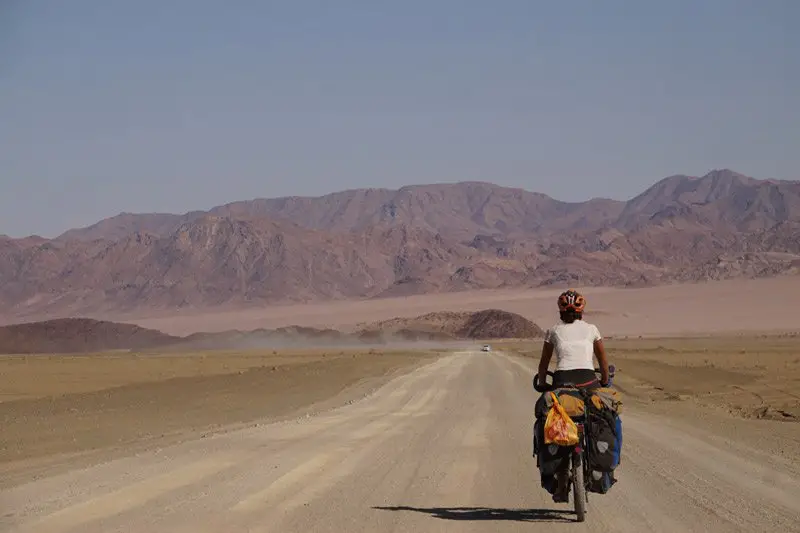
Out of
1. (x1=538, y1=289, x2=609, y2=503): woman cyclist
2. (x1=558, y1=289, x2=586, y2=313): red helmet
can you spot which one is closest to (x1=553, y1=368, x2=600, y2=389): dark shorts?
(x1=538, y1=289, x2=609, y2=503): woman cyclist

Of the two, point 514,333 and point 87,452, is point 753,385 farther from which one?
point 514,333

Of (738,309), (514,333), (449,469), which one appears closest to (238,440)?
(449,469)

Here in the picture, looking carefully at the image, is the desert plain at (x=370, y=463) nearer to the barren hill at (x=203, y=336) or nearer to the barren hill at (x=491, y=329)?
the barren hill at (x=203, y=336)

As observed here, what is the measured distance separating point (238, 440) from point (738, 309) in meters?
177

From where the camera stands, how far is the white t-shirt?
11633mm

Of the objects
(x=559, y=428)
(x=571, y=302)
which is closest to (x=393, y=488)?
(x=559, y=428)

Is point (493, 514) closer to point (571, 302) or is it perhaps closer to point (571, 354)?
point (571, 354)

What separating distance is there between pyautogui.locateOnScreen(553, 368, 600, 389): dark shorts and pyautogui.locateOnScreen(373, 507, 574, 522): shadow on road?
1.36 meters

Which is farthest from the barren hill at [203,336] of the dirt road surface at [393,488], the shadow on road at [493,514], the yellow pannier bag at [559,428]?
the yellow pannier bag at [559,428]

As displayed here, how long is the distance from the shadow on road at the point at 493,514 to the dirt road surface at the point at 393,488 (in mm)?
21

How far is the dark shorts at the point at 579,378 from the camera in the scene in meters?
11.5

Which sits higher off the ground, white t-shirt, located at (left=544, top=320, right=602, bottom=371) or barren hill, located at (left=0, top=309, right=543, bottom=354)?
white t-shirt, located at (left=544, top=320, right=602, bottom=371)

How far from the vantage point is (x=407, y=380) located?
4659cm

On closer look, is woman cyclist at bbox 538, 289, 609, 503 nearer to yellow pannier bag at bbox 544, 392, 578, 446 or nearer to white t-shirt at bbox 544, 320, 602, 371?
white t-shirt at bbox 544, 320, 602, 371
